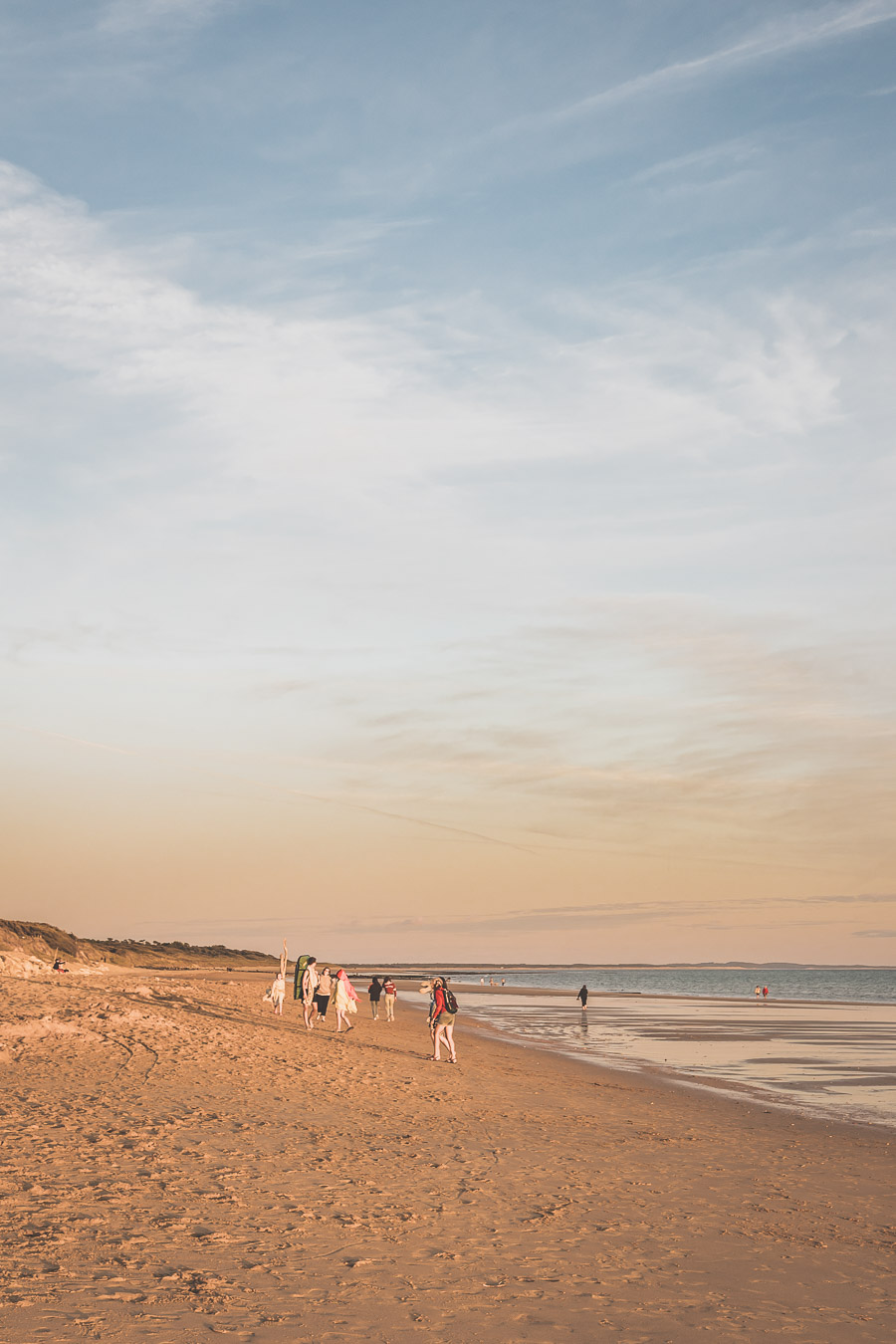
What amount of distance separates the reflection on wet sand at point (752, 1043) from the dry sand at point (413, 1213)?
454cm

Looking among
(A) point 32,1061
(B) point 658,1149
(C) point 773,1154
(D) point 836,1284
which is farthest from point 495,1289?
(A) point 32,1061

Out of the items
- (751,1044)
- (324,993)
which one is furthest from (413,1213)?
(751,1044)

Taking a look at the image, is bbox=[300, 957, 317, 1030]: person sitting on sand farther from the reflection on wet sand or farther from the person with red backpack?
the reflection on wet sand

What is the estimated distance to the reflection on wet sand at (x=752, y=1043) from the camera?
2222cm

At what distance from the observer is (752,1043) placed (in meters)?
34.4

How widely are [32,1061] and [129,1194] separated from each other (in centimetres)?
1010

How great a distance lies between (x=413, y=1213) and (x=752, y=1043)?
28.0 meters

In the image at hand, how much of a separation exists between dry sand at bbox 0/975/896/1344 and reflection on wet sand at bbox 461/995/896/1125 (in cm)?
454

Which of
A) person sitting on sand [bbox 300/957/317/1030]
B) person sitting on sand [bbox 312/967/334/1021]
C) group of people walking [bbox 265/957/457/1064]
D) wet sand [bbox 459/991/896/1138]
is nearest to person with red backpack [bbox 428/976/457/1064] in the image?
group of people walking [bbox 265/957/457/1064]

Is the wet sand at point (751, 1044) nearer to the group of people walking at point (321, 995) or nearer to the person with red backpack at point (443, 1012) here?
the person with red backpack at point (443, 1012)

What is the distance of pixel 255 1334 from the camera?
6430mm

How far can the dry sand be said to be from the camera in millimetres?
7004

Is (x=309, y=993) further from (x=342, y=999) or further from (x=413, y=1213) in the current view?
(x=413, y=1213)

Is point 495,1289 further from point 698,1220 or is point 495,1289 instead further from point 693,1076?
point 693,1076
